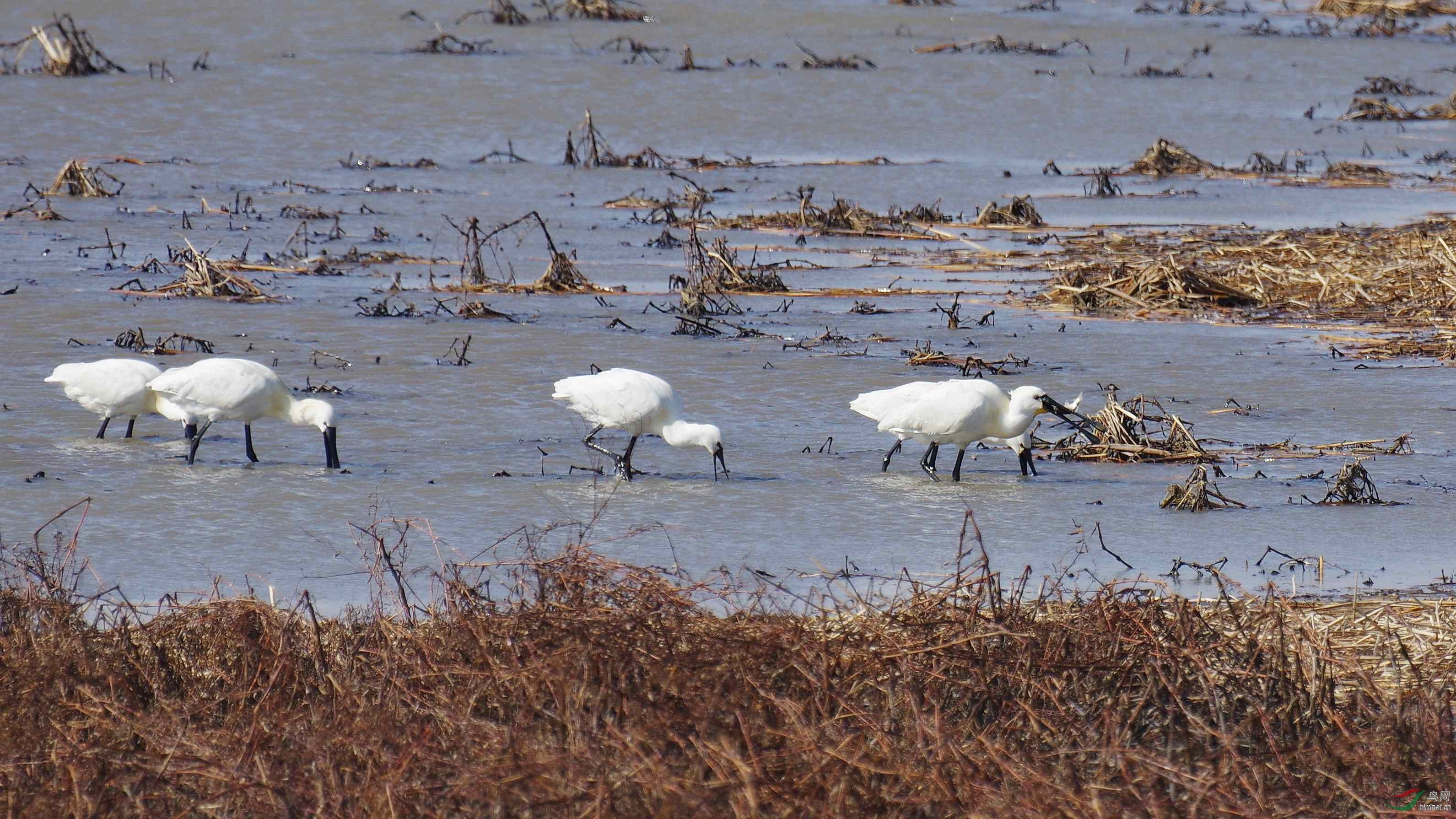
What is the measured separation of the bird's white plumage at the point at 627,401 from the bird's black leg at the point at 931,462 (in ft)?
3.63

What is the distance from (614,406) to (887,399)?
124 centimetres

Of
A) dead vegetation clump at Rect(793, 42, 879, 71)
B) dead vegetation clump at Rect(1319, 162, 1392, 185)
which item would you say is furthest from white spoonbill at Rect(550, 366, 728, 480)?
dead vegetation clump at Rect(793, 42, 879, 71)

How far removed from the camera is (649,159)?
707 inches

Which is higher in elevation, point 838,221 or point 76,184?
point 76,184

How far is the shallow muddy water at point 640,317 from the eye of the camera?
6496 mm

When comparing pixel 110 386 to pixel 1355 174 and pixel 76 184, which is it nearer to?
pixel 76 184

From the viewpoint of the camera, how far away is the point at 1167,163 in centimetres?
1853

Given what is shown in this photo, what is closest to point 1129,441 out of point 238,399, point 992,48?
point 238,399

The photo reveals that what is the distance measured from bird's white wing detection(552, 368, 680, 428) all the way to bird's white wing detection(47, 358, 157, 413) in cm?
191

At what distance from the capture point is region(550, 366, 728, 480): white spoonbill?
7.48 m

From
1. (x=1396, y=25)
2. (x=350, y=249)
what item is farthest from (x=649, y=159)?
(x=1396, y=25)

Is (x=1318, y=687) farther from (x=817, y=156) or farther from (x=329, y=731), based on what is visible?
(x=817, y=156)

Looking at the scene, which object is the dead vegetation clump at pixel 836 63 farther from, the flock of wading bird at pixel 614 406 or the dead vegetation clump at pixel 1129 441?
the flock of wading bird at pixel 614 406

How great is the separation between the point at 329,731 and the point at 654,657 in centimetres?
76
